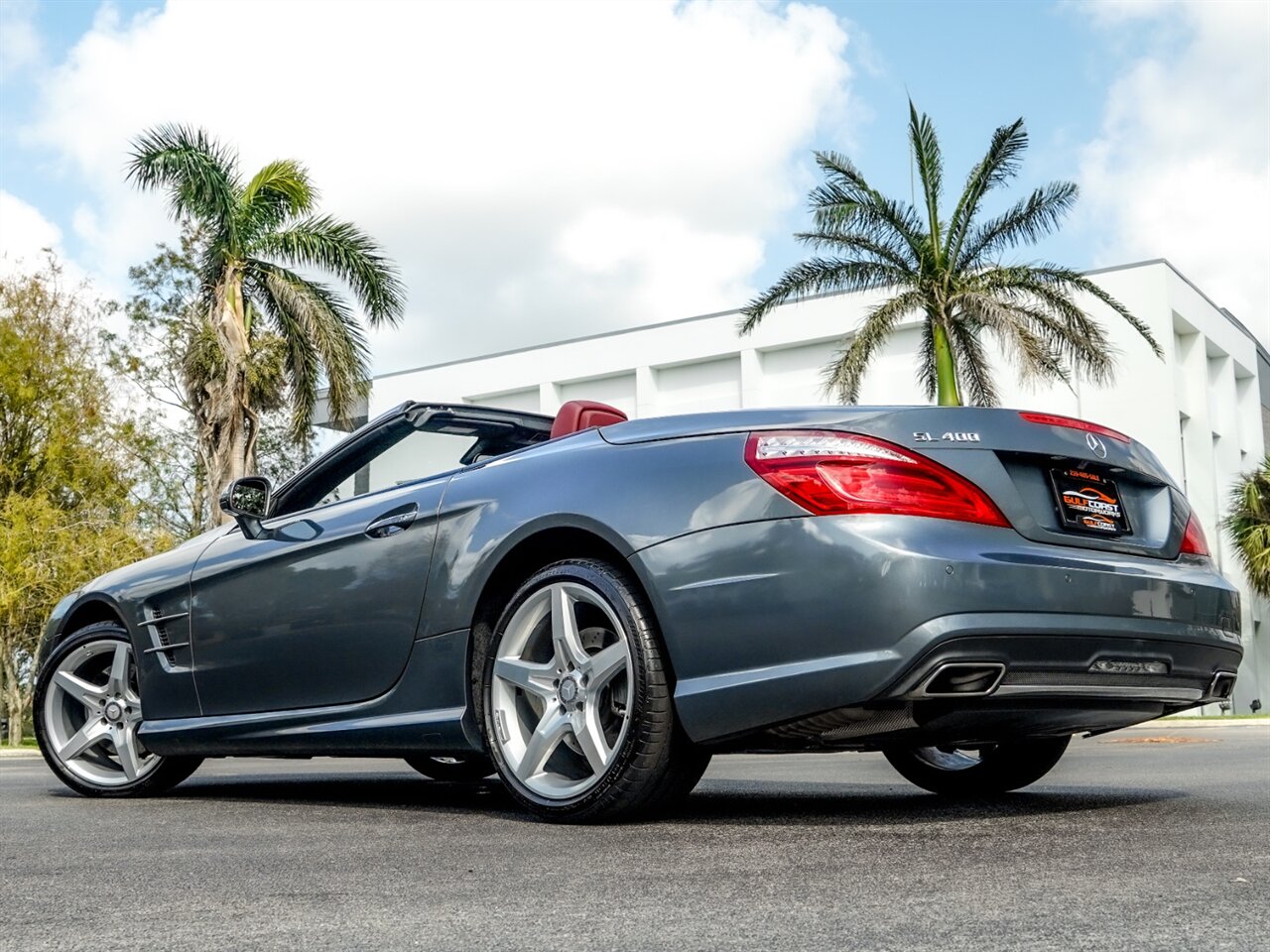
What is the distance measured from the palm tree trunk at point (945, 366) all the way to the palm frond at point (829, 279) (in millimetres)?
1148

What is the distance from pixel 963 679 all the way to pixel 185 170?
71.8 ft

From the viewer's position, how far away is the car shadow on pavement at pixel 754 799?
4461 mm

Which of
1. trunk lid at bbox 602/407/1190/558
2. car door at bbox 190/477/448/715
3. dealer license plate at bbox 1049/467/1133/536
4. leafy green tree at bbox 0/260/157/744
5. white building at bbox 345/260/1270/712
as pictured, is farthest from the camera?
white building at bbox 345/260/1270/712

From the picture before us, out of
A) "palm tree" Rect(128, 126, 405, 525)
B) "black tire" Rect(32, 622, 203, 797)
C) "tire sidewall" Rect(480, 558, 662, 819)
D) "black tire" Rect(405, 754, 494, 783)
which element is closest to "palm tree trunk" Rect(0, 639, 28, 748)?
"palm tree" Rect(128, 126, 405, 525)

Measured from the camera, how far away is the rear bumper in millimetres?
3707

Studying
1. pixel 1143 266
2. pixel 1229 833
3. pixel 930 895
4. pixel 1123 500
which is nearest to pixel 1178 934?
pixel 930 895

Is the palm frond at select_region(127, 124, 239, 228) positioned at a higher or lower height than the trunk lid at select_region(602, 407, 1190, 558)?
higher

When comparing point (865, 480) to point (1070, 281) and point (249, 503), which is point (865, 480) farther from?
point (1070, 281)

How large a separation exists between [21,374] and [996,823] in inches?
1144

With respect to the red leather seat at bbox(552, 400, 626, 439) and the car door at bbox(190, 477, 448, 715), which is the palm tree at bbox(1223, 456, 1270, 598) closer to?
the red leather seat at bbox(552, 400, 626, 439)

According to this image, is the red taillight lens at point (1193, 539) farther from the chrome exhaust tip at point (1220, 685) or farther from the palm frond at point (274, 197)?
the palm frond at point (274, 197)

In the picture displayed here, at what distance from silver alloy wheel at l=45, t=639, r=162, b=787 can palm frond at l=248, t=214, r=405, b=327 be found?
18953 mm

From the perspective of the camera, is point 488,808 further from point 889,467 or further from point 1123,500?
point 1123,500

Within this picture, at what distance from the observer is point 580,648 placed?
4.28m
